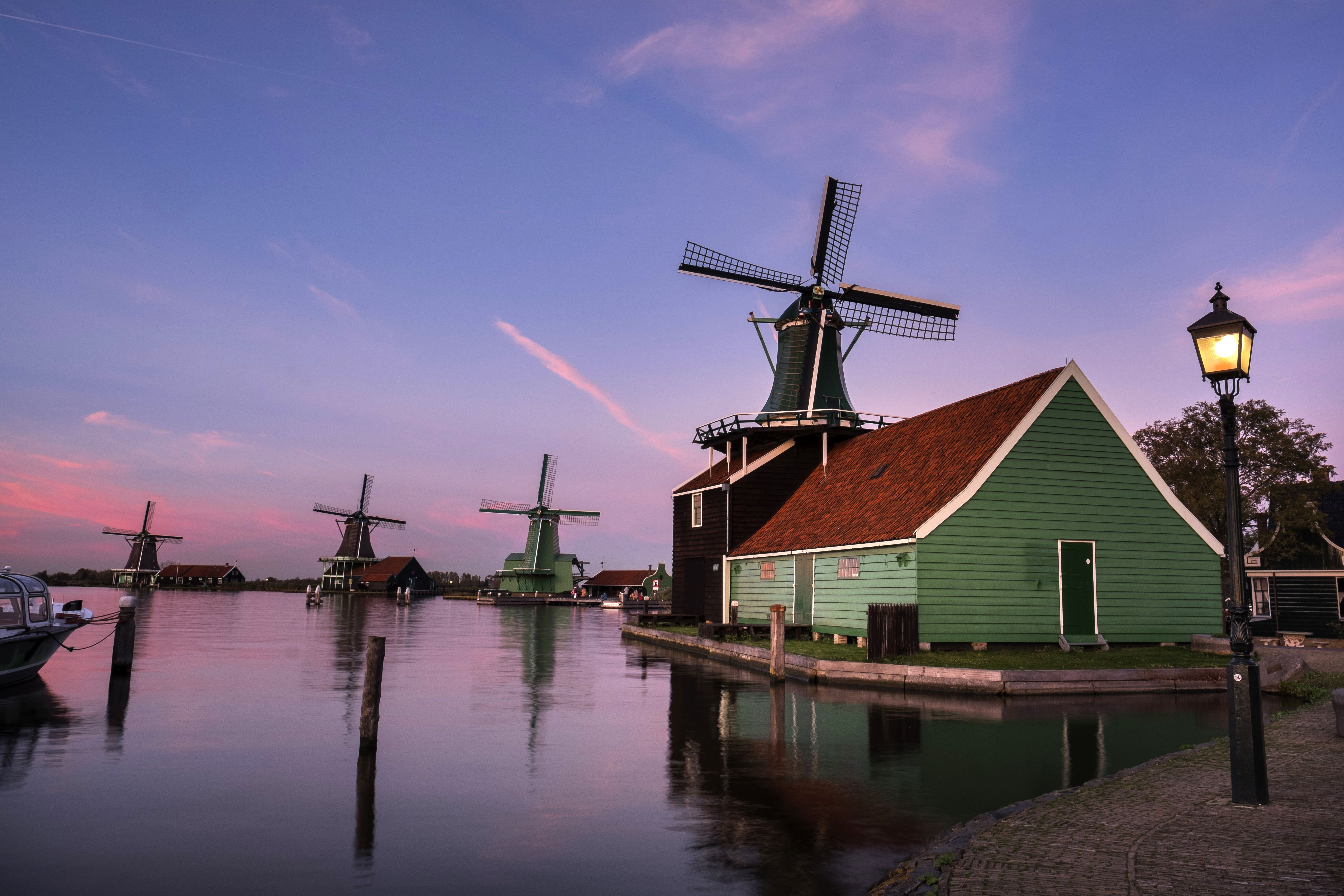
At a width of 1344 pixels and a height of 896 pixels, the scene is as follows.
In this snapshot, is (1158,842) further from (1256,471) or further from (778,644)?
(1256,471)

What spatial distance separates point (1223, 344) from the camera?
870cm

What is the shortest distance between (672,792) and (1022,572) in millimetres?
15516

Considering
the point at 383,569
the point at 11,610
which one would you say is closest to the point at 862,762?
the point at 11,610

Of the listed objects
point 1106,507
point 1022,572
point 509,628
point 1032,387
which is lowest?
point 509,628

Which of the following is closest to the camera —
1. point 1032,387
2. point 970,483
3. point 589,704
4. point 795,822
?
point 795,822

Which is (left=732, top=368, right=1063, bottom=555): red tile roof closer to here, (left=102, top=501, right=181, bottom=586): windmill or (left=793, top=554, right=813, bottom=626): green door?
(left=793, top=554, right=813, bottom=626): green door

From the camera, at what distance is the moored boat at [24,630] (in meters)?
19.3

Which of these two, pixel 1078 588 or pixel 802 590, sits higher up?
pixel 1078 588

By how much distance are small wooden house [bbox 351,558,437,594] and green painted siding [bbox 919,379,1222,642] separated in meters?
113

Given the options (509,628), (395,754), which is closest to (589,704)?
(395,754)

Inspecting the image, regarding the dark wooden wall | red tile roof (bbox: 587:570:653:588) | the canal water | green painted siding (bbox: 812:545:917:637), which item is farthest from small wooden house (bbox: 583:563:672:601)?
the canal water

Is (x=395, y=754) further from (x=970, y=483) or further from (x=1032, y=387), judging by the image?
(x=1032, y=387)

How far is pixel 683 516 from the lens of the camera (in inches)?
1635

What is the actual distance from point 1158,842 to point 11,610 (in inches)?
936
